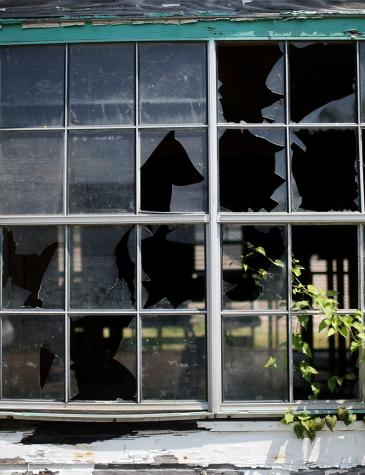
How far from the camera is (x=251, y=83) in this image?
3.31 metres

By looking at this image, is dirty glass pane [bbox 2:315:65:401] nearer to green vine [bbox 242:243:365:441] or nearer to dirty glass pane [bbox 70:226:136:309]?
dirty glass pane [bbox 70:226:136:309]

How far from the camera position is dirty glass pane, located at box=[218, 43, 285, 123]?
10.8 ft

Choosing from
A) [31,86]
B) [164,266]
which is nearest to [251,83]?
[164,266]

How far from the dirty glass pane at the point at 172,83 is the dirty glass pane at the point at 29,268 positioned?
35.8 inches

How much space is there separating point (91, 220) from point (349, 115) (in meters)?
1.60

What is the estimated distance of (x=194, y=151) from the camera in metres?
3.28

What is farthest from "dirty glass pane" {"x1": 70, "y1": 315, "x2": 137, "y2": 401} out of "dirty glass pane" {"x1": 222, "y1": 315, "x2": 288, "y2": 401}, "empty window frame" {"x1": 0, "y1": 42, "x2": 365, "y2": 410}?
"dirty glass pane" {"x1": 222, "y1": 315, "x2": 288, "y2": 401}

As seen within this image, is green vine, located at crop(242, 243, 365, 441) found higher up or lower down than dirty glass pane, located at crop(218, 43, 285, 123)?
lower down

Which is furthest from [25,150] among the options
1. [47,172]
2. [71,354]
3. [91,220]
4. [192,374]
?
[192,374]

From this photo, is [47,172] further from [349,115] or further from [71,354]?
[349,115]

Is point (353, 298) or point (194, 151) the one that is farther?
point (353, 298)

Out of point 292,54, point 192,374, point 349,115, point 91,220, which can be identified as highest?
point 292,54

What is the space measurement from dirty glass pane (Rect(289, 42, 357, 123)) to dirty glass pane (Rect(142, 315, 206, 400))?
1.36 metres

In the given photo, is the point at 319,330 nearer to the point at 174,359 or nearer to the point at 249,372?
the point at 249,372
